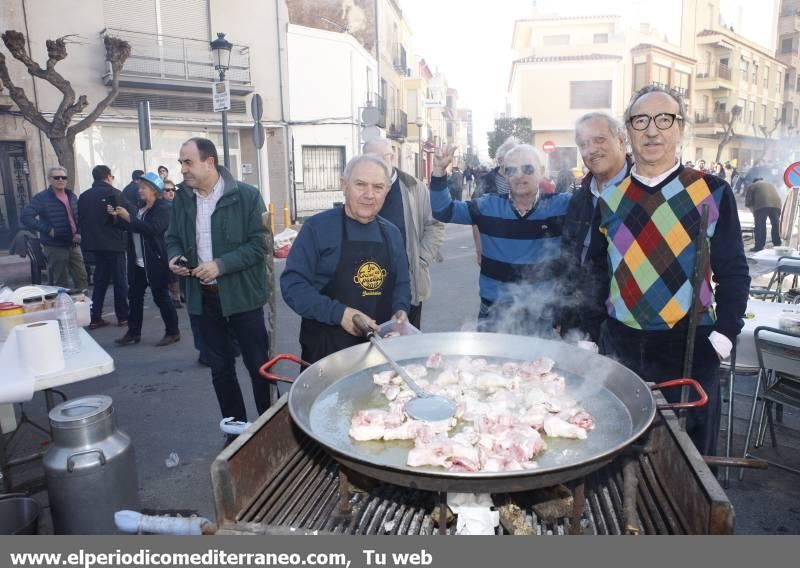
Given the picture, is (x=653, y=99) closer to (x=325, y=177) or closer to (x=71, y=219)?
(x=71, y=219)

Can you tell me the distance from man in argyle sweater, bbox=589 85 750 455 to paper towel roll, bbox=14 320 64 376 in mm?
2783

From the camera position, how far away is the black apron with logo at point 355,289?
300 centimetres

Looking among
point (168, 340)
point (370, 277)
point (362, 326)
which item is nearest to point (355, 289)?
point (370, 277)

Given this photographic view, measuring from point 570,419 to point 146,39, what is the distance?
65.0 ft

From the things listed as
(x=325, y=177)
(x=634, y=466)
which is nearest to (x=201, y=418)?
(x=634, y=466)

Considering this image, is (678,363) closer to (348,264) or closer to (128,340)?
(348,264)

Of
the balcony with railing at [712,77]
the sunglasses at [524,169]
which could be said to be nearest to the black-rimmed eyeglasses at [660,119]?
the sunglasses at [524,169]

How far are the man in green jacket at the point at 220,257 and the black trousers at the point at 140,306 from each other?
3.03 meters

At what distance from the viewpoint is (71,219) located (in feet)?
25.6

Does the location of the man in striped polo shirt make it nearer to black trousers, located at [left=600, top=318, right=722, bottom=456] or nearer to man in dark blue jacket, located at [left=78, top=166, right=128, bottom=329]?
black trousers, located at [left=600, top=318, right=722, bottom=456]

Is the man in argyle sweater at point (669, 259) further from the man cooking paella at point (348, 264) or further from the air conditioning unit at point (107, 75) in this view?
the air conditioning unit at point (107, 75)

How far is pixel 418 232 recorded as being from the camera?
14.0 ft

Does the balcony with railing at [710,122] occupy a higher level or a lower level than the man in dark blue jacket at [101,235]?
higher

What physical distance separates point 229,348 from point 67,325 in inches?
39.7
